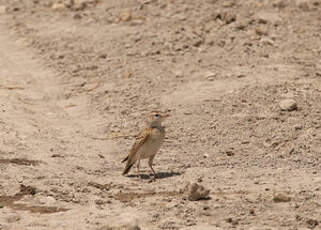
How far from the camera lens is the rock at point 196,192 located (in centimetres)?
1065

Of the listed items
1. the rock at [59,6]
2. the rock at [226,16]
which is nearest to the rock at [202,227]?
the rock at [226,16]

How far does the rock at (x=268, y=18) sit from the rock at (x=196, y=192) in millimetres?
10421

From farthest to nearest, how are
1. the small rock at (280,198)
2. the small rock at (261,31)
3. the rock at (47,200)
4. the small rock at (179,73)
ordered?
the small rock at (261,31)
the small rock at (179,73)
the rock at (47,200)
the small rock at (280,198)

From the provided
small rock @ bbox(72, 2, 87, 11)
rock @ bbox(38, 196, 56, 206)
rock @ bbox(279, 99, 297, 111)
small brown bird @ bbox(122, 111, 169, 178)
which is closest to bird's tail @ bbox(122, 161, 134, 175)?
small brown bird @ bbox(122, 111, 169, 178)

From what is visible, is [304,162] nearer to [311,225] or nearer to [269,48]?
[311,225]

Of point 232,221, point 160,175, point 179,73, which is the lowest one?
point 160,175

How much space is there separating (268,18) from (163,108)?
6033 mm

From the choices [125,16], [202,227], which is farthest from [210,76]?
[202,227]

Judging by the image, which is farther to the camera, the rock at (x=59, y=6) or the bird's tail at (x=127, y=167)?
the rock at (x=59, y=6)

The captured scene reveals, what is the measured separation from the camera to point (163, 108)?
15.8 meters

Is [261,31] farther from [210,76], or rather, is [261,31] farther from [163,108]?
[163,108]

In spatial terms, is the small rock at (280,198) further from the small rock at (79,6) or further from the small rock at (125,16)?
the small rock at (79,6)

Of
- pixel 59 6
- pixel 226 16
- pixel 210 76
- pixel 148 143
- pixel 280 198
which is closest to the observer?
pixel 280 198

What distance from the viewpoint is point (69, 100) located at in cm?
1706
